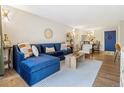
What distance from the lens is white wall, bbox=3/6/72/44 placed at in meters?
4.06

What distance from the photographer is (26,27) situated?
4.58 m

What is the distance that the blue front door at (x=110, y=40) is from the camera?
8.97 metres

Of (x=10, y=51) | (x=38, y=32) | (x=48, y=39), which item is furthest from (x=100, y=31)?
(x=10, y=51)

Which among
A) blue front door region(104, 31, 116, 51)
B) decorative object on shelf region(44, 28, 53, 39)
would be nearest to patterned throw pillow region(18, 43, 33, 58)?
decorative object on shelf region(44, 28, 53, 39)

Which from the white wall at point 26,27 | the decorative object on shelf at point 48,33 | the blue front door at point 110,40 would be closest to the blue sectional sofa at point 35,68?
the white wall at point 26,27

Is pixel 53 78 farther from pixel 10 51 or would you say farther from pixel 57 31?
pixel 57 31

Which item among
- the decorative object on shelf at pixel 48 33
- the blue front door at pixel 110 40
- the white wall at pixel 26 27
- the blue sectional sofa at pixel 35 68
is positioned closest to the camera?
the blue sectional sofa at pixel 35 68

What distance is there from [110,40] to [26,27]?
7.14 m

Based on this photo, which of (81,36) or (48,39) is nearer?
(48,39)

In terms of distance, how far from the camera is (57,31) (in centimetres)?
634

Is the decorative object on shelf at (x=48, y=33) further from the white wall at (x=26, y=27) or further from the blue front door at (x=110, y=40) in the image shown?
the blue front door at (x=110, y=40)

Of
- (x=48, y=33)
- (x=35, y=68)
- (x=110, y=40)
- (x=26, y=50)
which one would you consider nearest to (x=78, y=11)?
(x=48, y=33)

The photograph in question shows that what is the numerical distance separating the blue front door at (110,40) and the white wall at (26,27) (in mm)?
5175

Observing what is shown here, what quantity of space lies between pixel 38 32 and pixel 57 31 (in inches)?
58.5
